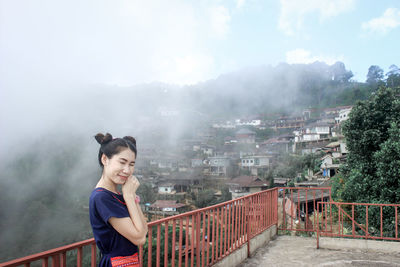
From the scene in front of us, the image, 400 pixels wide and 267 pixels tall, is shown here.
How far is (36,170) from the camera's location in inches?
2281

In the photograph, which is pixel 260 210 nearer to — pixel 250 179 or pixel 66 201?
pixel 250 179

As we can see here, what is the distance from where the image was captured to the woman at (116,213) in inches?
46.8

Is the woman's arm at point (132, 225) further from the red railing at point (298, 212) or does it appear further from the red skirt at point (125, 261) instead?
the red railing at point (298, 212)

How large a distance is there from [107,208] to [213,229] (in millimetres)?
2092

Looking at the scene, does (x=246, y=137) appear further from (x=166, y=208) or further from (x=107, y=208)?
(x=107, y=208)

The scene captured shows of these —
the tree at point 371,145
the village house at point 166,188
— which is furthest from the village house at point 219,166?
the tree at point 371,145

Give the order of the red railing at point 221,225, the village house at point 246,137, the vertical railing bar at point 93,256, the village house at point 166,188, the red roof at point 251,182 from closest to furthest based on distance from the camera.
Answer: the vertical railing bar at point 93,256 → the red railing at point 221,225 → the red roof at point 251,182 → the village house at point 166,188 → the village house at point 246,137

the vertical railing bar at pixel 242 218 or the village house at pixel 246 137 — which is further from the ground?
the village house at pixel 246 137

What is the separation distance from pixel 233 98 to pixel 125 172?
78.8m

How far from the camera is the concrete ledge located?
4059mm

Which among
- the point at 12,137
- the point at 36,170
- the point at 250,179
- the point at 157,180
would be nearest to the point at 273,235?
the point at 250,179

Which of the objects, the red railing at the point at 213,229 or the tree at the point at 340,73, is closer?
the red railing at the point at 213,229

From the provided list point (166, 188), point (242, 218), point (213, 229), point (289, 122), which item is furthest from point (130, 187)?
point (289, 122)

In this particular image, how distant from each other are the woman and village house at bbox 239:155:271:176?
4223 centimetres
